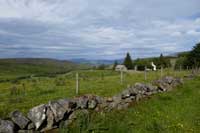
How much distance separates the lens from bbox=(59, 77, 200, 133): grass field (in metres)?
11.2

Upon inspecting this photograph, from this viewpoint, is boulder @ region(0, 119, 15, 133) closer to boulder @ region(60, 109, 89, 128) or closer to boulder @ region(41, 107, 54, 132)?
boulder @ region(41, 107, 54, 132)

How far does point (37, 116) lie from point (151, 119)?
5.52 meters

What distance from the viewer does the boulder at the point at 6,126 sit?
31.2 ft

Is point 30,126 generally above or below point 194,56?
below

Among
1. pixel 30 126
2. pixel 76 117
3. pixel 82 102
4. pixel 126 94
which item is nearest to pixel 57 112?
pixel 76 117

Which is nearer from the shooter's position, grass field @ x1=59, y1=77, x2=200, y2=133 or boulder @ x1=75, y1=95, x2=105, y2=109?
grass field @ x1=59, y1=77, x2=200, y2=133

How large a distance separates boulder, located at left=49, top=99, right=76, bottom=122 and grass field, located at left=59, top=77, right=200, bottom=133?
0.77m

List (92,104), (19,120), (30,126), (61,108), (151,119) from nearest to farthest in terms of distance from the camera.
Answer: (19,120), (30,126), (61,108), (92,104), (151,119)

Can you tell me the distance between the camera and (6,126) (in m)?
9.66

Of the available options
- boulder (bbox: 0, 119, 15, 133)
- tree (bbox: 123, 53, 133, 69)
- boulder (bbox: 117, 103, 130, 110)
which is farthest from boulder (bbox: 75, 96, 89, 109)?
tree (bbox: 123, 53, 133, 69)

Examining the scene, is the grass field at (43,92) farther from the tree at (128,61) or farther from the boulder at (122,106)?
the tree at (128,61)

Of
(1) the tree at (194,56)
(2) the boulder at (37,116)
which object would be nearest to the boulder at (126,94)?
(2) the boulder at (37,116)

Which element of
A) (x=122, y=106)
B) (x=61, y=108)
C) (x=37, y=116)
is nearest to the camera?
(x=37, y=116)

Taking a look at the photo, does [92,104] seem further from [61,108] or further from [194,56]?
[194,56]
